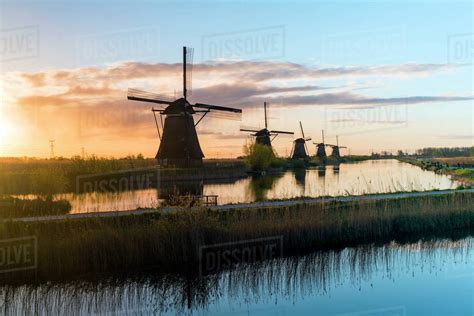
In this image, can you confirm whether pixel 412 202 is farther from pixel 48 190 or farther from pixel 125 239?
pixel 48 190

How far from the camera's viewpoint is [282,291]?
10.4m

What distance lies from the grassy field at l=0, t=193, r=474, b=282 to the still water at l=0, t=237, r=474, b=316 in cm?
92

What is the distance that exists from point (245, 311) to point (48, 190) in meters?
16.9

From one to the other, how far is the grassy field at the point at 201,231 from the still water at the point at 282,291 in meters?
0.92

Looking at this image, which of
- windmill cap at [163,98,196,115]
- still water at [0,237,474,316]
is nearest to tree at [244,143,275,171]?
windmill cap at [163,98,196,115]

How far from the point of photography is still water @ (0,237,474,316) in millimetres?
9297

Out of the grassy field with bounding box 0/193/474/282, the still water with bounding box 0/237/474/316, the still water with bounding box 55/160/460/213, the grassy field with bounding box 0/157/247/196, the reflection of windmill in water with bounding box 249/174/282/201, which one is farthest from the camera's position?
the reflection of windmill in water with bounding box 249/174/282/201

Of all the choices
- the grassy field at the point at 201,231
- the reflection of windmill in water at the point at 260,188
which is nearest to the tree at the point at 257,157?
the reflection of windmill in water at the point at 260,188

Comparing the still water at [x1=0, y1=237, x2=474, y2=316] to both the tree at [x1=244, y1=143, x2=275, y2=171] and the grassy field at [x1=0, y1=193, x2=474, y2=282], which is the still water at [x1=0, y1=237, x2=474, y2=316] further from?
the tree at [x1=244, y1=143, x2=275, y2=171]

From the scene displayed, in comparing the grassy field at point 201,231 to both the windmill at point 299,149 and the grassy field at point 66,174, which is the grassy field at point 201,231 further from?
the windmill at point 299,149

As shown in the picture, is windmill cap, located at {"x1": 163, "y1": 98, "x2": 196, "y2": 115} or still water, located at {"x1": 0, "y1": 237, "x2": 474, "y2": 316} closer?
still water, located at {"x1": 0, "y1": 237, "x2": 474, "y2": 316}

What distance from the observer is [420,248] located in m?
14.6

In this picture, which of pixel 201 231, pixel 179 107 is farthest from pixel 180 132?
pixel 201 231

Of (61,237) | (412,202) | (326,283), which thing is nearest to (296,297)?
(326,283)
